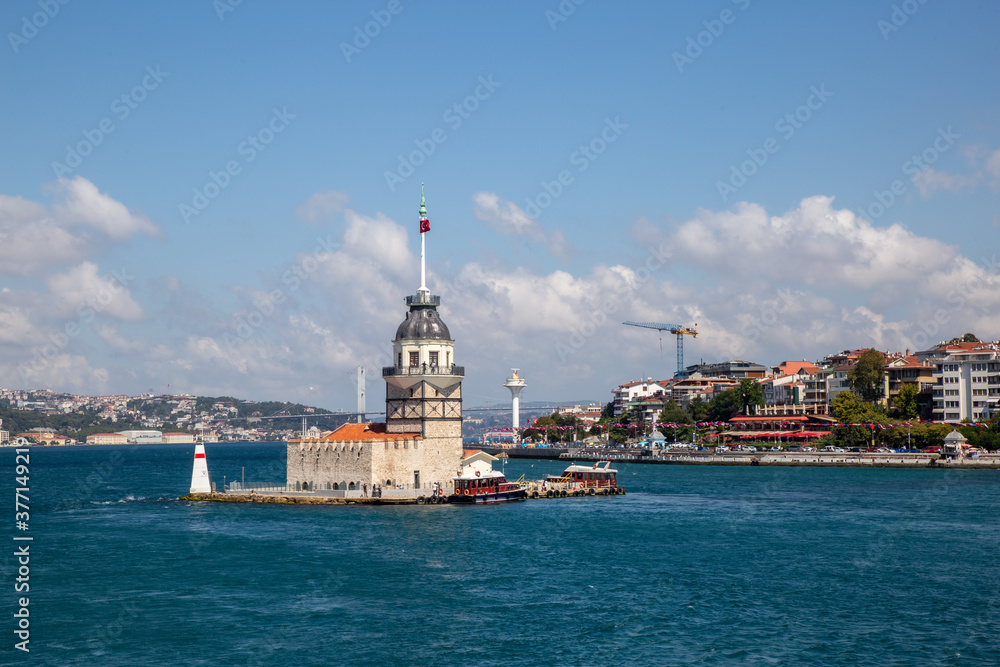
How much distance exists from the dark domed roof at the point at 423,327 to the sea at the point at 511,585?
37.3ft

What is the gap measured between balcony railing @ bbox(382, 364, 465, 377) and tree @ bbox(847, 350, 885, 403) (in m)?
69.7

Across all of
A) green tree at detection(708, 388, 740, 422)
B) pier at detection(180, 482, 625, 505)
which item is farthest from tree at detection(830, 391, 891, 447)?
pier at detection(180, 482, 625, 505)

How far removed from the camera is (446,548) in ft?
128

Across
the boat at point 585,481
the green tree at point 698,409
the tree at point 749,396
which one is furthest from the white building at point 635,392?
the boat at point 585,481

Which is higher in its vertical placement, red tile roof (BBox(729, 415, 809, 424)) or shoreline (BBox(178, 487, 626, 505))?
red tile roof (BBox(729, 415, 809, 424))

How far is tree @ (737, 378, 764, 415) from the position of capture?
13425 centimetres

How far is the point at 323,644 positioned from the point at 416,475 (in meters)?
30.6

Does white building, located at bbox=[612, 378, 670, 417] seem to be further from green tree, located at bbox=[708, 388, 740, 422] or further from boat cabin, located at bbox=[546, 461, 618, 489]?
boat cabin, located at bbox=[546, 461, 618, 489]

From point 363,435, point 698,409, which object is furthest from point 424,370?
point 698,409

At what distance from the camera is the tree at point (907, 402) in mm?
106375

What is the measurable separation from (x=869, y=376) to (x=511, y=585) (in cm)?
A: 8997

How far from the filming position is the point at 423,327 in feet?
193

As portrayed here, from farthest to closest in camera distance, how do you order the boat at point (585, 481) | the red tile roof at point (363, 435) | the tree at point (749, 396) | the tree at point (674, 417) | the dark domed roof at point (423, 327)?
1. the tree at point (674, 417)
2. the tree at point (749, 396)
3. the boat at point (585, 481)
4. the dark domed roof at point (423, 327)
5. the red tile roof at point (363, 435)

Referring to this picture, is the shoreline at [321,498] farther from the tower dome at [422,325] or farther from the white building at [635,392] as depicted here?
the white building at [635,392]
